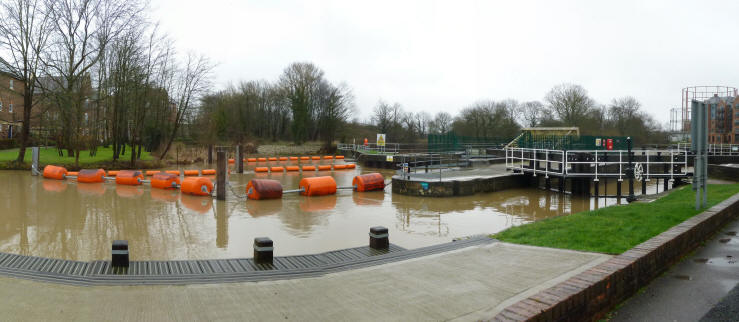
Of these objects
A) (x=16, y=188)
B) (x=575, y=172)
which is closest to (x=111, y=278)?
(x=575, y=172)

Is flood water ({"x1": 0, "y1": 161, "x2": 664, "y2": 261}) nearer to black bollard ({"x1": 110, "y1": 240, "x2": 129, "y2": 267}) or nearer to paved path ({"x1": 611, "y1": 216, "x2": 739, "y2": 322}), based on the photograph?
black bollard ({"x1": 110, "y1": 240, "x2": 129, "y2": 267})

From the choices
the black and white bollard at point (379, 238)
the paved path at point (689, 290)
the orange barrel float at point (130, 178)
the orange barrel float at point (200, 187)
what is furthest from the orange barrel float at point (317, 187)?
the paved path at point (689, 290)

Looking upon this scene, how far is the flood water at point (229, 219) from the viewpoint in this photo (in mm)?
9461

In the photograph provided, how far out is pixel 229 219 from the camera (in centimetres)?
1273

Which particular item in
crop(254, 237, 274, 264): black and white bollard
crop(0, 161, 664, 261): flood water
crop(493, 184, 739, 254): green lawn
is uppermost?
crop(493, 184, 739, 254): green lawn

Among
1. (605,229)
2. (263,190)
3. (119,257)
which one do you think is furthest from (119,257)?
(263,190)

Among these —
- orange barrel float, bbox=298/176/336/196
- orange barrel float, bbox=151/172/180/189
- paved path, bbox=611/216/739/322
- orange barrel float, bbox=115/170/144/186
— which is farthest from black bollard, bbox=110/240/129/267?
orange barrel float, bbox=115/170/144/186

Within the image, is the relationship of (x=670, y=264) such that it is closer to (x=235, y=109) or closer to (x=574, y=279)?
(x=574, y=279)

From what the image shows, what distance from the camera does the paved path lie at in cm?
439

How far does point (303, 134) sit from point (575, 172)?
51.8 metres

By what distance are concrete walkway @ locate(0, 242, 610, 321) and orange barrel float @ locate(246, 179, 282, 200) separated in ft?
34.9

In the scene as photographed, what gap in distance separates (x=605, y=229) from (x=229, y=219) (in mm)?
9215

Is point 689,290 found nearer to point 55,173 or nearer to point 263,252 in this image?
point 263,252

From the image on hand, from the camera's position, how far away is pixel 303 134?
66.1 m
